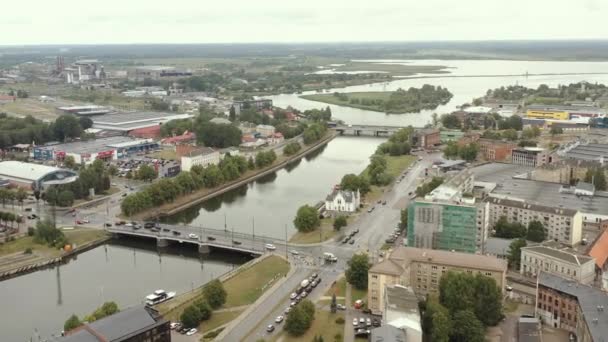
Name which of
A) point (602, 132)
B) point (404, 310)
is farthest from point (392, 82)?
point (404, 310)

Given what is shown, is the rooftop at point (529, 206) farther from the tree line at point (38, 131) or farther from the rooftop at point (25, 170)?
the tree line at point (38, 131)

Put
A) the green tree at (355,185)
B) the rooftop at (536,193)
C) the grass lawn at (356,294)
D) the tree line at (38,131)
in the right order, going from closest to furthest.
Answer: the grass lawn at (356,294) < the rooftop at (536,193) < the green tree at (355,185) < the tree line at (38,131)

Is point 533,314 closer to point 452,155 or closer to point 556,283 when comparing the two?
point 556,283

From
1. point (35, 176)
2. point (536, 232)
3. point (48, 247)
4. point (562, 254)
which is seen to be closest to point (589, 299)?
point (562, 254)

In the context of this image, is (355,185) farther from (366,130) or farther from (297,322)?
(366,130)

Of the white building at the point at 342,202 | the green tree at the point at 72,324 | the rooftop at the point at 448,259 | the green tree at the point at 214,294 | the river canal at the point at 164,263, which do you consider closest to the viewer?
the green tree at the point at 72,324

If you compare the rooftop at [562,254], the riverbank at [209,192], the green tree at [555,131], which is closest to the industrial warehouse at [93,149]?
the riverbank at [209,192]

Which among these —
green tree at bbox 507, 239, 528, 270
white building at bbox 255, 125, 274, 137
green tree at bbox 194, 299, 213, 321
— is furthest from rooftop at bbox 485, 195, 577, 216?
white building at bbox 255, 125, 274, 137
